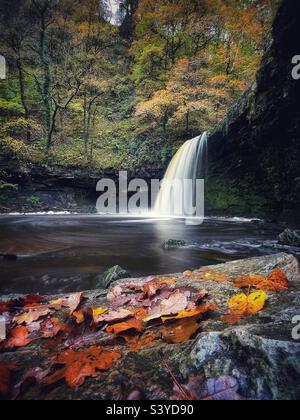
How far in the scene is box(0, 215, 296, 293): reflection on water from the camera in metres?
4.11

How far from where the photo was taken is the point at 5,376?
1308 mm

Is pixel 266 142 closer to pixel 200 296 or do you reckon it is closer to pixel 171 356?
pixel 200 296

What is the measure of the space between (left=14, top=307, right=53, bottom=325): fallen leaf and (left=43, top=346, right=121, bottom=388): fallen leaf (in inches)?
25.4

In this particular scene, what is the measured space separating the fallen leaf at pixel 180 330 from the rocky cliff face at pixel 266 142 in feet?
28.3

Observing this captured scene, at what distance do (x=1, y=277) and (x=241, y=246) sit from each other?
5.17 metres

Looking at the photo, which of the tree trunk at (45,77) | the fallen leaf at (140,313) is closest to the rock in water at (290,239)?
the fallen leaf at (140,313)

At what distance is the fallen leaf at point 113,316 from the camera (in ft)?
6.03

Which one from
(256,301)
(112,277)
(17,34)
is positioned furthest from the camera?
(17,34)

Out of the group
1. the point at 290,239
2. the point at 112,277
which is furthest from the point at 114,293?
the point at 290,239

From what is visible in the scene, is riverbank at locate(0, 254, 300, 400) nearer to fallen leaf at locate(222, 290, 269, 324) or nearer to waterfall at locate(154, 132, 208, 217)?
fallen leaf at locate(222, 290, 269, 324)

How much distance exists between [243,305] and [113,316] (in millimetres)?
899

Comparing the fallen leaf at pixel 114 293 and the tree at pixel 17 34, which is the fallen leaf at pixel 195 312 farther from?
the tree at pixel 17 34

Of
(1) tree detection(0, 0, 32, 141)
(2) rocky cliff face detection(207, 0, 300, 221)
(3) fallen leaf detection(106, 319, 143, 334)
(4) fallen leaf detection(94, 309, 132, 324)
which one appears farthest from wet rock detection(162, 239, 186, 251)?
(1) tree detection(0, 0, 32, 141)
